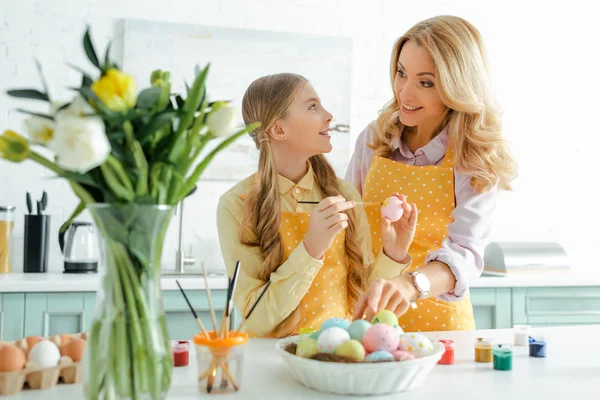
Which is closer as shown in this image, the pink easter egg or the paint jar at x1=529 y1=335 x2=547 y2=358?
the pink easter egg

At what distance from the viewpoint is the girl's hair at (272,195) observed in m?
1.76

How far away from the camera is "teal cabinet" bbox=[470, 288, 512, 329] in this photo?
3.10 metres

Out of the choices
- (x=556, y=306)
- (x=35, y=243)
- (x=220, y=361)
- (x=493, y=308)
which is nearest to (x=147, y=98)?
(x=220, y=361)

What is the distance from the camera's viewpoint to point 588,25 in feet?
12.8

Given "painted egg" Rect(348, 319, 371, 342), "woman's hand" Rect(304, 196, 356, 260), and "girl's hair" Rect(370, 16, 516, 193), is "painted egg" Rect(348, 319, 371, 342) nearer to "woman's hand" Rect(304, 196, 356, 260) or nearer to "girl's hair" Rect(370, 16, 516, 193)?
"woman's hand" Rect(304, 196, 356, 260)

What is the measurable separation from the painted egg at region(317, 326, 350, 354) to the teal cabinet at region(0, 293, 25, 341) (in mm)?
1831

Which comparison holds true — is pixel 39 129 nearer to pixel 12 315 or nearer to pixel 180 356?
pixel 180 356

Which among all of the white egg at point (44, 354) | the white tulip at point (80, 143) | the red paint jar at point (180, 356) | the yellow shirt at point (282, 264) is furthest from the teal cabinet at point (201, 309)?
the white tulip at point (80, 143)

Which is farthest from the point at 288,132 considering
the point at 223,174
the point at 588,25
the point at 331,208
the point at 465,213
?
the point at 588,25

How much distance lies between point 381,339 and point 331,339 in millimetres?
81

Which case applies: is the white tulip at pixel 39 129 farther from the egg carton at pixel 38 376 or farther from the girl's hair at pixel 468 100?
the girl's hair at pixel 468 100

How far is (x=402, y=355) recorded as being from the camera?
3.56 feet

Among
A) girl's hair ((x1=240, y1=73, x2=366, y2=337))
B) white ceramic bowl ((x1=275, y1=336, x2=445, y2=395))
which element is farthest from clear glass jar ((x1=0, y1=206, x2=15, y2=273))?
white ceramic bowl ((x1=275, y1=336, x2=445, y2=395))

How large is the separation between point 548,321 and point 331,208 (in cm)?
203
